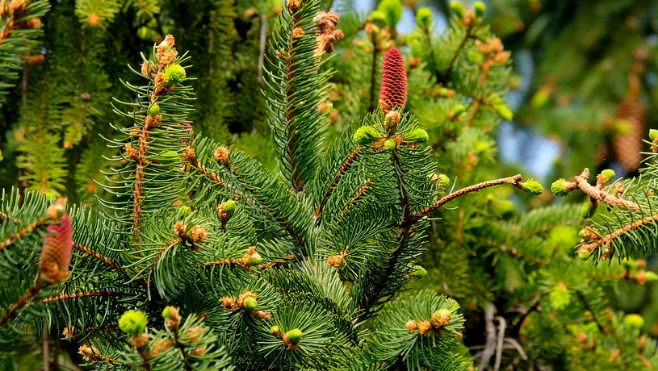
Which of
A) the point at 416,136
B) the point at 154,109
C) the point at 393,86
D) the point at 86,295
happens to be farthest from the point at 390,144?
the point at 86,295

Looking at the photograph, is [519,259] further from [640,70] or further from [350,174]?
[640,70]

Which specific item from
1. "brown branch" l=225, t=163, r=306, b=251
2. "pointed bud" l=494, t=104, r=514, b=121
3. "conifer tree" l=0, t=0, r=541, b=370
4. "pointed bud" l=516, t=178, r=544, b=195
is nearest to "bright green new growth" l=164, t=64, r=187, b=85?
"conifer tree" l=0, t=0, r=541, b=370

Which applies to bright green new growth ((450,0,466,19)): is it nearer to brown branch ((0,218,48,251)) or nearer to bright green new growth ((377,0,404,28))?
Result: bright green new growth ((377,0,404,28))

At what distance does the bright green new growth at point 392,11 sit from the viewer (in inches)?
58.6

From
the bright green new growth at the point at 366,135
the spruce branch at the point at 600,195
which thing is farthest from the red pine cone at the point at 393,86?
the spruce branch at the point at 600,195

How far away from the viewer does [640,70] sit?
11.1 ft

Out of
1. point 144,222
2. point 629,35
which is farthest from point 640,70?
point 144,222

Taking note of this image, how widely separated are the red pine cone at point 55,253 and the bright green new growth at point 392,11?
101cm

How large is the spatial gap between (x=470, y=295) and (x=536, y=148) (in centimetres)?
235

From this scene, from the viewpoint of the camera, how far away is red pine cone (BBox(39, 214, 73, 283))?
0.64 meters

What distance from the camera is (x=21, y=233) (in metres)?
0.63

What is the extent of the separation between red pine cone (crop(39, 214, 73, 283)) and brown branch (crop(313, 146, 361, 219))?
0.36m

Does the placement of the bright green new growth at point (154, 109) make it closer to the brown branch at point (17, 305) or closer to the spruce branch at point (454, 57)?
the brown branch at point (17, 305)

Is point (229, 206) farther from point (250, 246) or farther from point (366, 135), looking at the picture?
point (366, 135)
